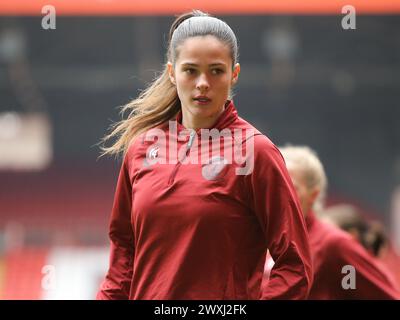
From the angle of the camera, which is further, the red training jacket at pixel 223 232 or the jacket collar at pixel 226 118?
the jacket collar at pixel 226 118

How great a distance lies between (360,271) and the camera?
3129 millimetres

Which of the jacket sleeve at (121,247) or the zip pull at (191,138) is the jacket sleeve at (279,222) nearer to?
the zip pull at (191,138)

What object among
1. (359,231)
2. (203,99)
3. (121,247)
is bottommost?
(359,231)

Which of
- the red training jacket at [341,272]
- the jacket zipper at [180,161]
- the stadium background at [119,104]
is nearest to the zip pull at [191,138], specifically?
the jacket zipper at [180,161]

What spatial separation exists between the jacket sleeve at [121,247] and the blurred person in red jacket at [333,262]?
37.3 inches

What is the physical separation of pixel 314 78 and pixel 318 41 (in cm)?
116

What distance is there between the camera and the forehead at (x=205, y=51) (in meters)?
2.20

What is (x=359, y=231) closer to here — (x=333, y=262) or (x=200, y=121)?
(x=333, y=262)

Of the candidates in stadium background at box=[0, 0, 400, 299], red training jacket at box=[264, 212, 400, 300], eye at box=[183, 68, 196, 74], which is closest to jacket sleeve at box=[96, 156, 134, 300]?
eye at box=[183, 68, 196, 74]

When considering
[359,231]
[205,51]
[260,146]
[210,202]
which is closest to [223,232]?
[210,202]

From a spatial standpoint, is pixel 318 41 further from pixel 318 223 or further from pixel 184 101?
pixel 184 101

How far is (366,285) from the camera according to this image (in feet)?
10.3

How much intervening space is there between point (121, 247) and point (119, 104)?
1281 cm

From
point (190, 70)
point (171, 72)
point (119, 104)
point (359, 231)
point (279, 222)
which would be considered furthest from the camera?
point (119, 104)
